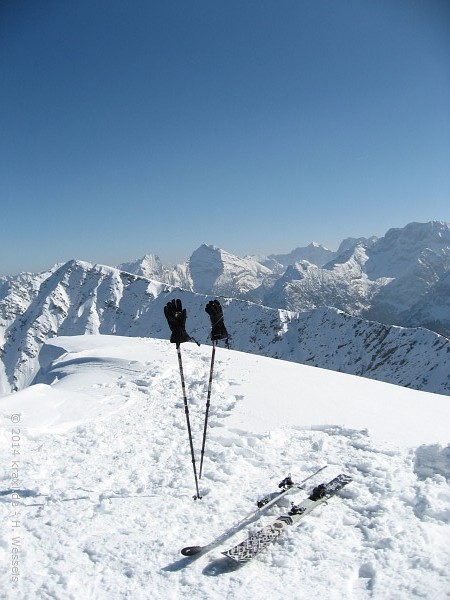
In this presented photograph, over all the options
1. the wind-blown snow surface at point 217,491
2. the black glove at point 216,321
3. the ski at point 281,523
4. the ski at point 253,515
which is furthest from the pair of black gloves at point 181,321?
the ski at point 281,523

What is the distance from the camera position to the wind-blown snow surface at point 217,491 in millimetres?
6887

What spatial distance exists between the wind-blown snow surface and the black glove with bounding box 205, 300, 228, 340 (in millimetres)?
3628

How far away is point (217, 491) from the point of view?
31.9 ft

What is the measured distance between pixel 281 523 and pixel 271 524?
21 cm

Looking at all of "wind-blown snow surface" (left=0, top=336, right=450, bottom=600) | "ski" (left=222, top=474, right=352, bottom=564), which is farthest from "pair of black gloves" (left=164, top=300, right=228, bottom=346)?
"ski" (left=222, top=474, right=352, bottom=564)

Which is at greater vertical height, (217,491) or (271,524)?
(271,524)

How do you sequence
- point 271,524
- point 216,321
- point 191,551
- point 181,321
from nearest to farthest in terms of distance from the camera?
point 191,551 → point 271,524 → point 181,321 → point 216,321

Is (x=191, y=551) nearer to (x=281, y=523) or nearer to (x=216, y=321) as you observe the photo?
(x=281, y=523)

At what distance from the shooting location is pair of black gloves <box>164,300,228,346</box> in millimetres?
9758

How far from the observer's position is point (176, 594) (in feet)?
21.7

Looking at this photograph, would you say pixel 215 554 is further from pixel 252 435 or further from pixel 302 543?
pixel 252 435

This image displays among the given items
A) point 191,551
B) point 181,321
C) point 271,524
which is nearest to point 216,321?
point 181,321

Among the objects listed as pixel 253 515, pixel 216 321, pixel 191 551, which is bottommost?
pixel 191 551

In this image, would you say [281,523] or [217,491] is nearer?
[281,523]
